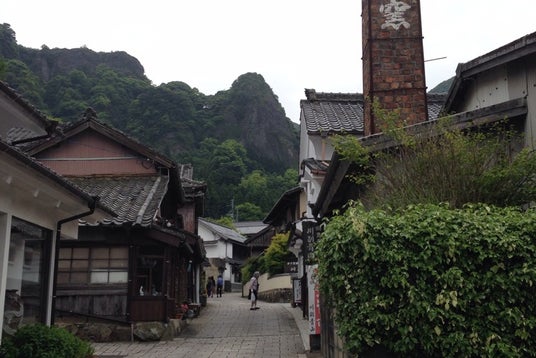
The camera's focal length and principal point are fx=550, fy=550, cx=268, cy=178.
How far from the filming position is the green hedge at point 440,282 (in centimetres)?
570

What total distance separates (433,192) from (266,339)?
35.1ft

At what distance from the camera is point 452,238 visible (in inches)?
230

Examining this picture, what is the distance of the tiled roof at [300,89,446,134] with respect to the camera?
19.7 m

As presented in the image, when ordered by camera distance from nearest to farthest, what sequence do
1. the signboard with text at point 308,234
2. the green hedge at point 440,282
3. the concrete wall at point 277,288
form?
the green hedge at point 440,282
the signboard with text at point 308,234
the concrete wall at point 277,288

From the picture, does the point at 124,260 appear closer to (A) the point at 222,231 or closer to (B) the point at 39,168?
(B) the point at 39,168

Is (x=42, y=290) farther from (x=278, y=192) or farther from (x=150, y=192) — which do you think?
(x=278, y=192)

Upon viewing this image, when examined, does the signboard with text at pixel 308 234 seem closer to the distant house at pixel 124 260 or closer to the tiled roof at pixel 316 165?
the tiled roof at pixel 316 165

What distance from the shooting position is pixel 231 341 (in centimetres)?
1655

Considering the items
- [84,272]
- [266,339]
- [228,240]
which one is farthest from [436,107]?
[228,240]

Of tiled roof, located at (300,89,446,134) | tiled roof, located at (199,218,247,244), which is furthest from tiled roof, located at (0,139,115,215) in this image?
tiled roof, located at (199,218,247,244)

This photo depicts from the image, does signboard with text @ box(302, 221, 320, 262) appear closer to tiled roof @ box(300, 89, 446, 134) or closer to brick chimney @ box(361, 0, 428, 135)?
brick chimney @ box(361, 0, 428, 135)

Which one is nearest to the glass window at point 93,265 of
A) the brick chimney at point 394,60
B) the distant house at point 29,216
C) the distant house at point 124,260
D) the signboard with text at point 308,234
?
the distant house at point 124,260

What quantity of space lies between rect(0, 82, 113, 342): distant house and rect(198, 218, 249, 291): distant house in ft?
141

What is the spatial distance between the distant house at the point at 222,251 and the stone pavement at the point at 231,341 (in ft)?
102
